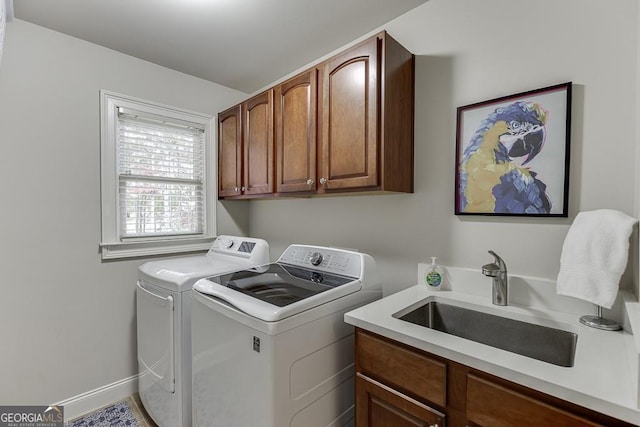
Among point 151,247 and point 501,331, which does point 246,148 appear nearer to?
point 151,247

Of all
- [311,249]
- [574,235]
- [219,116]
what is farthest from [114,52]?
[574,235]

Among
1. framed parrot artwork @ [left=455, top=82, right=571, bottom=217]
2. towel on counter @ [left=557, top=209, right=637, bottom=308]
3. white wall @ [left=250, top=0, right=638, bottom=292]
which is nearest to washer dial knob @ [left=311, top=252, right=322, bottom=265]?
white wall @ [left=250, top=0, right=638, bottom=292]

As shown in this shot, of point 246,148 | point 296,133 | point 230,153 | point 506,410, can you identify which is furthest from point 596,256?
point 230,153

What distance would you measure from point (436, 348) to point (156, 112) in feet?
7.96

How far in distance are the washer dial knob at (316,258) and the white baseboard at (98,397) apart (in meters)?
1.69

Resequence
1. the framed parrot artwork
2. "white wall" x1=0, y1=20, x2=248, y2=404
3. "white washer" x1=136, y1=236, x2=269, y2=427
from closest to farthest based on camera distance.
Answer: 1. the framed parrot artwork
2. "white washer" x1=136, y1=236, x2=269, y2=427
3. "white wall" x1=0, y1=20, x2=248, y2=404

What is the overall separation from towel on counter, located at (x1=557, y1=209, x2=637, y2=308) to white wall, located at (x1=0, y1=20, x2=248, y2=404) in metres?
2.57

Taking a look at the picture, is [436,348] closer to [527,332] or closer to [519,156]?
[527,332]

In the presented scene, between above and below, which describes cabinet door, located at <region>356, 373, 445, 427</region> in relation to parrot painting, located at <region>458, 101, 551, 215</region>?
below

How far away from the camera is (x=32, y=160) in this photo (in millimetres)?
1782

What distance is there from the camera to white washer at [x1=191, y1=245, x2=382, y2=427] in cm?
112

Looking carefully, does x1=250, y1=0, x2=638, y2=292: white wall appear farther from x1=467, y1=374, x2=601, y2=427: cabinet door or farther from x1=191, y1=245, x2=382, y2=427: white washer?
x1=467, y1=374, x2=601, y2=427: cabinet door

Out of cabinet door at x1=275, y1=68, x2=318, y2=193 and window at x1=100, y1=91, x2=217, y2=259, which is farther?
window at x1=100, y1=91, x2=217, y2=259

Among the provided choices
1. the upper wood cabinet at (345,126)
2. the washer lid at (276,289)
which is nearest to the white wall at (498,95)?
the upper wood cabinet at (345,126)
